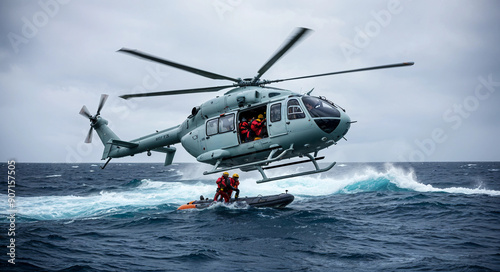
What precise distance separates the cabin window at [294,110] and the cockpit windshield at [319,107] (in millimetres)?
223

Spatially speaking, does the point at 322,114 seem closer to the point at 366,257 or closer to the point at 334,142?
the point at 334,142

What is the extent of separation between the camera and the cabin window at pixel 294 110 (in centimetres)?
1152

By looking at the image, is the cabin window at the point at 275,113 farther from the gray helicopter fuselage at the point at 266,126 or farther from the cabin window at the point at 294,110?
the cabin window at the point at 294,110

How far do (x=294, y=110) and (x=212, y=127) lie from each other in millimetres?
3078

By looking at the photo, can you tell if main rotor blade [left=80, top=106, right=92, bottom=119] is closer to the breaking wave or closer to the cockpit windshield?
the breaking wave

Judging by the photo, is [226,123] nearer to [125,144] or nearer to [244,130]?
[244,130]

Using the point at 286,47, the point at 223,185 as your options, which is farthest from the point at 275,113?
the point at 223,185

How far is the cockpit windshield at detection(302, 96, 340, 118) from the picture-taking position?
11.4 meters

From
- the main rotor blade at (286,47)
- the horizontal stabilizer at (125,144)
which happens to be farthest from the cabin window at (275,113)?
the horizontal stabilizer at (125,144)

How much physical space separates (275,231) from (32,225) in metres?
9.12

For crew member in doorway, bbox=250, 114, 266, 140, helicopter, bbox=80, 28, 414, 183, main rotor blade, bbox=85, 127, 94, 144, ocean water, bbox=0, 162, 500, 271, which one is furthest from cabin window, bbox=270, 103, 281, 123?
main rotor blade, bbox=85, 127, 94, 144

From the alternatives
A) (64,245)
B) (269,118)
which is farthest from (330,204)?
(64,245)

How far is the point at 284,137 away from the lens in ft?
38.4

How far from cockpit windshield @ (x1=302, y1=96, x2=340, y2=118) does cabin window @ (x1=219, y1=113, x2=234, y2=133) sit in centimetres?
252
